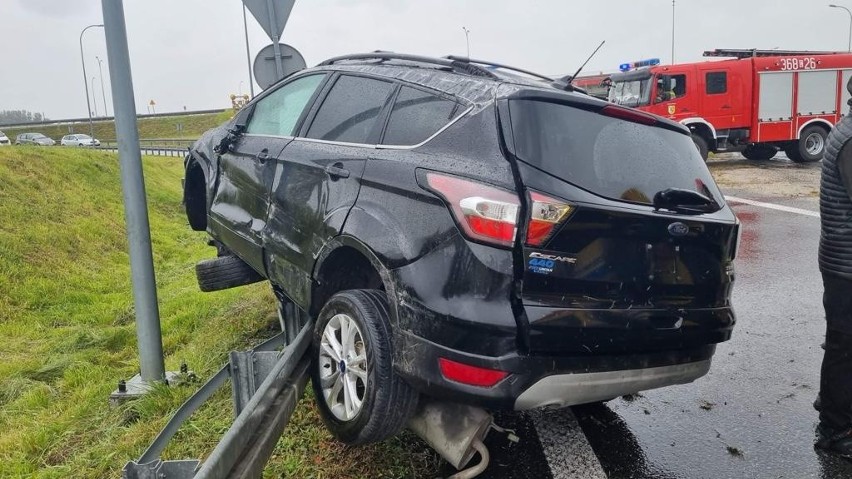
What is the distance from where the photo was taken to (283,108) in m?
4.30

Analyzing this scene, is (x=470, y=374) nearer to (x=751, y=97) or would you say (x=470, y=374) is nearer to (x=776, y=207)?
(x=776, y=207)

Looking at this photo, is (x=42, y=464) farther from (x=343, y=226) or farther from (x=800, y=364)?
(x=800, y=364)

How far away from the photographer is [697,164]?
10.3ft

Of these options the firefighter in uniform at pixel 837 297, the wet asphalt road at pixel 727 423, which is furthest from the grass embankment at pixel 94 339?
the firefighter in uniform at pixel 837 297

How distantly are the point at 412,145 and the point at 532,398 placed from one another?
3.84ft

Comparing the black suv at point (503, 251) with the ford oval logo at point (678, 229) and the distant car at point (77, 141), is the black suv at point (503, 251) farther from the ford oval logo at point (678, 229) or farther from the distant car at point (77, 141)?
the distant car at point (77, 141)

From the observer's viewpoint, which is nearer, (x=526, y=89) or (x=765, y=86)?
(x=526, y=89)

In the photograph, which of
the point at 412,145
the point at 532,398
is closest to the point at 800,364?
the point at 532,398

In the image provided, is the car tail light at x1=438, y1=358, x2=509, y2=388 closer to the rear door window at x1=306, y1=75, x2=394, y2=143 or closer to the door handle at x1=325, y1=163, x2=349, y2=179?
the door handle at x1=325, y1=163, x2=349, y2=179

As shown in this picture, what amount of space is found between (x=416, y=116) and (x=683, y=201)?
1.21 m

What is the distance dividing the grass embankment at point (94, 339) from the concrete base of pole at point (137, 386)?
7 cm

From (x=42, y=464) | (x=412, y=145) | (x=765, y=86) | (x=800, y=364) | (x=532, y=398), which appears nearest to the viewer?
(x=532, y=398)

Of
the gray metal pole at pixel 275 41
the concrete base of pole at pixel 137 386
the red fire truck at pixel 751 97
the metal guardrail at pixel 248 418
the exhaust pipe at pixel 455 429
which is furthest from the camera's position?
the red fire truck at pixel 751 97

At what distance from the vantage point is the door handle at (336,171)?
3115 millimetres
